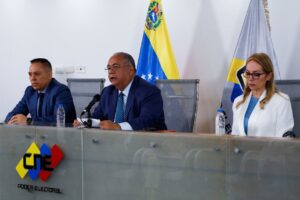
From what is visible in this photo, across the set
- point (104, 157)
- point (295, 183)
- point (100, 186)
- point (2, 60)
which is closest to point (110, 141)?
point (104, 157)

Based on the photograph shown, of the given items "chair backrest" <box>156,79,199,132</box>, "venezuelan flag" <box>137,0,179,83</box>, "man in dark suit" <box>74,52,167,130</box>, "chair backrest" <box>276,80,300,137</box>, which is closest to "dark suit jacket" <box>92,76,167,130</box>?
"man in dark suit" <box>74,52,167,130</box>

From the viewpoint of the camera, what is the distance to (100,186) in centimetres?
179

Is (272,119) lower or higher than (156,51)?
lower

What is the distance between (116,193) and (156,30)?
258 cm

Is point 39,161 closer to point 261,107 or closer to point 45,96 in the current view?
point 45,96

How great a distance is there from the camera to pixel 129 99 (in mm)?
2537

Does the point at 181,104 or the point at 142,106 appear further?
the point at 181,104

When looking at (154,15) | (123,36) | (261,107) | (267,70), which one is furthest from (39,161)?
(123,36)

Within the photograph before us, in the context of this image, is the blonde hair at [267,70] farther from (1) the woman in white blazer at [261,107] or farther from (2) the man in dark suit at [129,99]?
(2) the man in dark suit at [129,99]

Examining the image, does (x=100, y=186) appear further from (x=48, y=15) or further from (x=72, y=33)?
(x=48, y=15)

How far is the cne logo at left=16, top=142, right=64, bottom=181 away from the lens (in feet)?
6.22

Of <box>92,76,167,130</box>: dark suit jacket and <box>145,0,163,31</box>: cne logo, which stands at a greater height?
<box>145,0,163,31</box>: cne logo

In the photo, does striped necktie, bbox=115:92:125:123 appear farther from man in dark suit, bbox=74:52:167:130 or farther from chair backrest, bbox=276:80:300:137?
chair backrest, bbox=276:80:300:137

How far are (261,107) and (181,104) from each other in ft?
3.41
